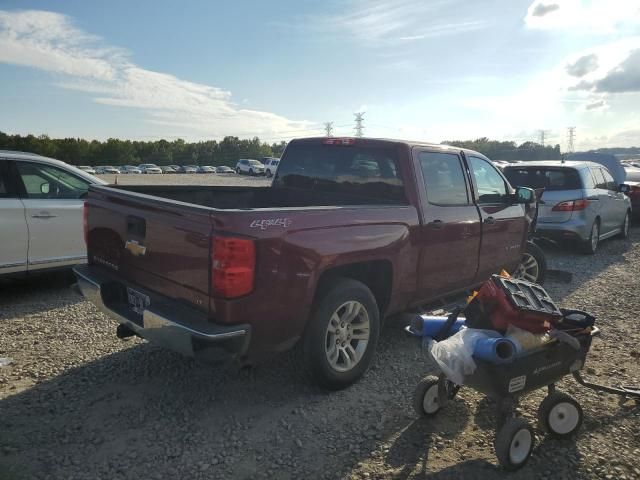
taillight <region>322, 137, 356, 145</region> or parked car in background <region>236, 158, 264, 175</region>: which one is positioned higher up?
taillight <region>322, 137, 356, 145</region>

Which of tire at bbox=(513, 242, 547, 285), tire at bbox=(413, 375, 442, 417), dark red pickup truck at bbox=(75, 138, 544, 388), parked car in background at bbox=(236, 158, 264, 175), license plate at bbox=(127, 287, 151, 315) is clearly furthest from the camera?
parked car in background at bbox=(236, 158, 264, 175)

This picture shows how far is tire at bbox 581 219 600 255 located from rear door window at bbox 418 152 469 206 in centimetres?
536

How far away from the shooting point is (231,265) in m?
2.83

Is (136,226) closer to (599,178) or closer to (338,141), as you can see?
(338,141)

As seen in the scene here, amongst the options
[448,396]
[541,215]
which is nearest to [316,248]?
[448,396]

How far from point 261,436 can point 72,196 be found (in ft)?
14.2

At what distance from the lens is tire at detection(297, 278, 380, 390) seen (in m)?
3.42

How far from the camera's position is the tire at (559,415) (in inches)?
122

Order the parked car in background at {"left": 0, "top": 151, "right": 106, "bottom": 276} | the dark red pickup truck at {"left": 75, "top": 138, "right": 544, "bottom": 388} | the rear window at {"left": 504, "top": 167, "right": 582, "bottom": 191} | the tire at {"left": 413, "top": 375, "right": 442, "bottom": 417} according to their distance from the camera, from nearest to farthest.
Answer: the dark red pickup truck at {"left": 75, "top": 138, "right": 544, "bottom": 388} < the tire at {"left": 413, "top": 375, "right": 442, "bottom": 417} < the parked car in background at {"left": 0, "top": 151, "right": 106, "bottom": 276} < the rear window at {"left": 504, "top": 167, "right": 582, "bottom": 191}

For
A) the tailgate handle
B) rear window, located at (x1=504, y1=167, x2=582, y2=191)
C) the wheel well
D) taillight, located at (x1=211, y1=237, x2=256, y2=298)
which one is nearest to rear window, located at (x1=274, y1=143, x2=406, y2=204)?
the wheel well

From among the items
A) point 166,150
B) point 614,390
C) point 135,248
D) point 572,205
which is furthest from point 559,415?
point 166,150

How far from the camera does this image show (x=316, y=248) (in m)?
3.25

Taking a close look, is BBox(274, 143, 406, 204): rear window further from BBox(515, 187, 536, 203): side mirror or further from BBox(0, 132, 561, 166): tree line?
BBox(0, 132, 561, 166): tree line

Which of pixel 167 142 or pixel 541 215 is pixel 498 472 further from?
pixel 167 142
